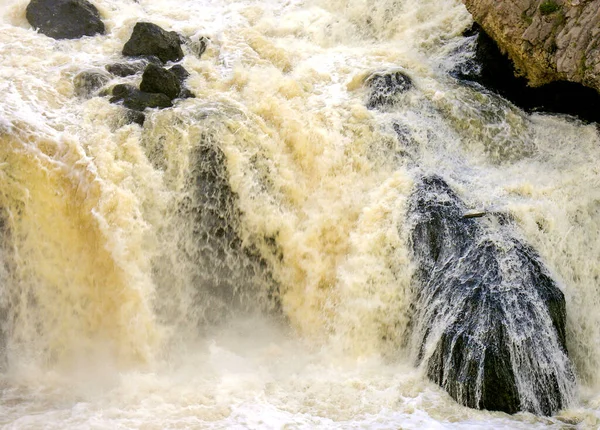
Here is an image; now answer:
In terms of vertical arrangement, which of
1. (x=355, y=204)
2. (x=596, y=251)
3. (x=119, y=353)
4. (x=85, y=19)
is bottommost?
(x=119, y=353)

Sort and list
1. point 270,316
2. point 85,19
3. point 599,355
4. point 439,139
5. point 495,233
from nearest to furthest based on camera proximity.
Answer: point 599,355
point 495,233
point 270,316
point 439,139
point 85,19

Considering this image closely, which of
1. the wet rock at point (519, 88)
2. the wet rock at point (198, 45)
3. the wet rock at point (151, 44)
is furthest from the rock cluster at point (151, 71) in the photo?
the wet rock at point (519, 88)

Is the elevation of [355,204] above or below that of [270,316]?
above

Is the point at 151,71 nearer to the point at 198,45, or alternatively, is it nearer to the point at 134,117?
the point at 134,117

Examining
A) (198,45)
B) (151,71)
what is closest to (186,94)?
(151,71)

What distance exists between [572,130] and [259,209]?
203 inches

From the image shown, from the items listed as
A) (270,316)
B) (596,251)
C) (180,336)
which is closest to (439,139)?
(596,251)

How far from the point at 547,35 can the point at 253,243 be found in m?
5.52

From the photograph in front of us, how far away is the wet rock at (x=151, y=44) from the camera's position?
10.8 meters

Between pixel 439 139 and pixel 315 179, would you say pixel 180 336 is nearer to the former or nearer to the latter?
pixel 315 179

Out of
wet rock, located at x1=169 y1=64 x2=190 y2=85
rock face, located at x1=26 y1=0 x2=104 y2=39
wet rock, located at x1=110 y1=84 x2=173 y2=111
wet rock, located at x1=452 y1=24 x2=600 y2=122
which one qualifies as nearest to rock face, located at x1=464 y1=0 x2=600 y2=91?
wet rock, located at x1=452 y1=24 x2=600 y2=122

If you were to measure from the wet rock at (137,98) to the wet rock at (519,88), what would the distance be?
514 centimetres

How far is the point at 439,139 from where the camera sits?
938cm

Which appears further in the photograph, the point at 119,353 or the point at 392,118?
the point at 392,118
